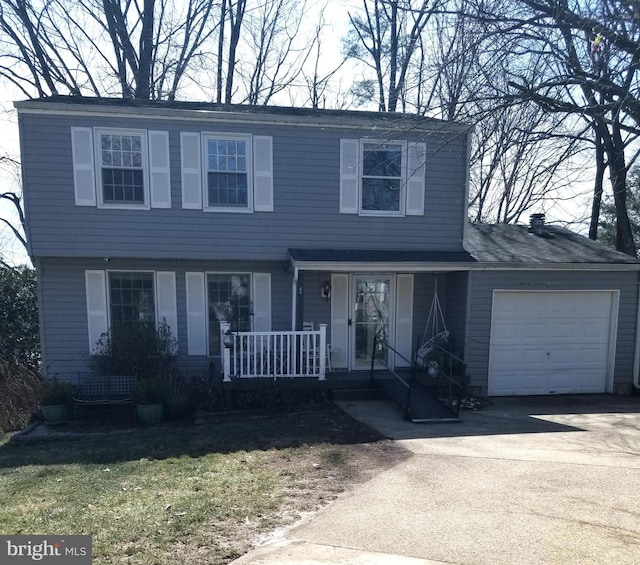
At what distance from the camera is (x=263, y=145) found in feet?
27.7

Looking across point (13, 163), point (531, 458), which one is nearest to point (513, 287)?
point (531, 458)

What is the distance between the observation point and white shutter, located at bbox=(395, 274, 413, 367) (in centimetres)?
938

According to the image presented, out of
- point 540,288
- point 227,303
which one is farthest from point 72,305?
point 540,288

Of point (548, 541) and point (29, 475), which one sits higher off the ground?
point (548, 541)

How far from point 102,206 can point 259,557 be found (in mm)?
7261

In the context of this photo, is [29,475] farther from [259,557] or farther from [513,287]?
[513,287]

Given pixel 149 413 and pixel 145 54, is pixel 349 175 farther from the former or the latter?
pixel 145 54

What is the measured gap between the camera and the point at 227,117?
323 inches

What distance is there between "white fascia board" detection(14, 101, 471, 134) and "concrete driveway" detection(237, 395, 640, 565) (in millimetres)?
5313

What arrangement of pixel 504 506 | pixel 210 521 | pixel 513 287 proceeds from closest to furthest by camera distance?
pixel 210 521
pixel 504 506
pixel 513 287

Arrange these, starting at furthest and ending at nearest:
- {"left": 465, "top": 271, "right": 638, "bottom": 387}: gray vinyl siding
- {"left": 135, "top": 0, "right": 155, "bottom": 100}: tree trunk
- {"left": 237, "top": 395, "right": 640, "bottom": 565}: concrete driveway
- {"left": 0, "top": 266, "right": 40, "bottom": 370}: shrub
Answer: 1. {"left": 135, "top": 0, "right": 155, "bottom": 100}: tree trunk
2. {"left": 0, "top": 266, "right": 40, "bottom": 370}: shrub
3. {"left": 465, "top": 271, "right": 638, "bottom": 387}: gray vinyl siding
4. {"left": 237, "top": 395, "right": 640, "bottom": 565}: concrete driveway

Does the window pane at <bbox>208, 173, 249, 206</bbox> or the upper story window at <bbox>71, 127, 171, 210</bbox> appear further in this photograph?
the window pane at <bbox>208, 173, 249, 206</bbox>

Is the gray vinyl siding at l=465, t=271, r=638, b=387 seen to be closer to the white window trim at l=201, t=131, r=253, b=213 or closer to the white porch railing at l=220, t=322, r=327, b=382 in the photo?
the white porch railing at l=220, t=322, r=327, b=382

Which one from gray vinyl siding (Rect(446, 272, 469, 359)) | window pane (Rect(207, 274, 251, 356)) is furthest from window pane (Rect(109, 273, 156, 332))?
gray vinyl siding (Rect(446, 272, 469, 359))
